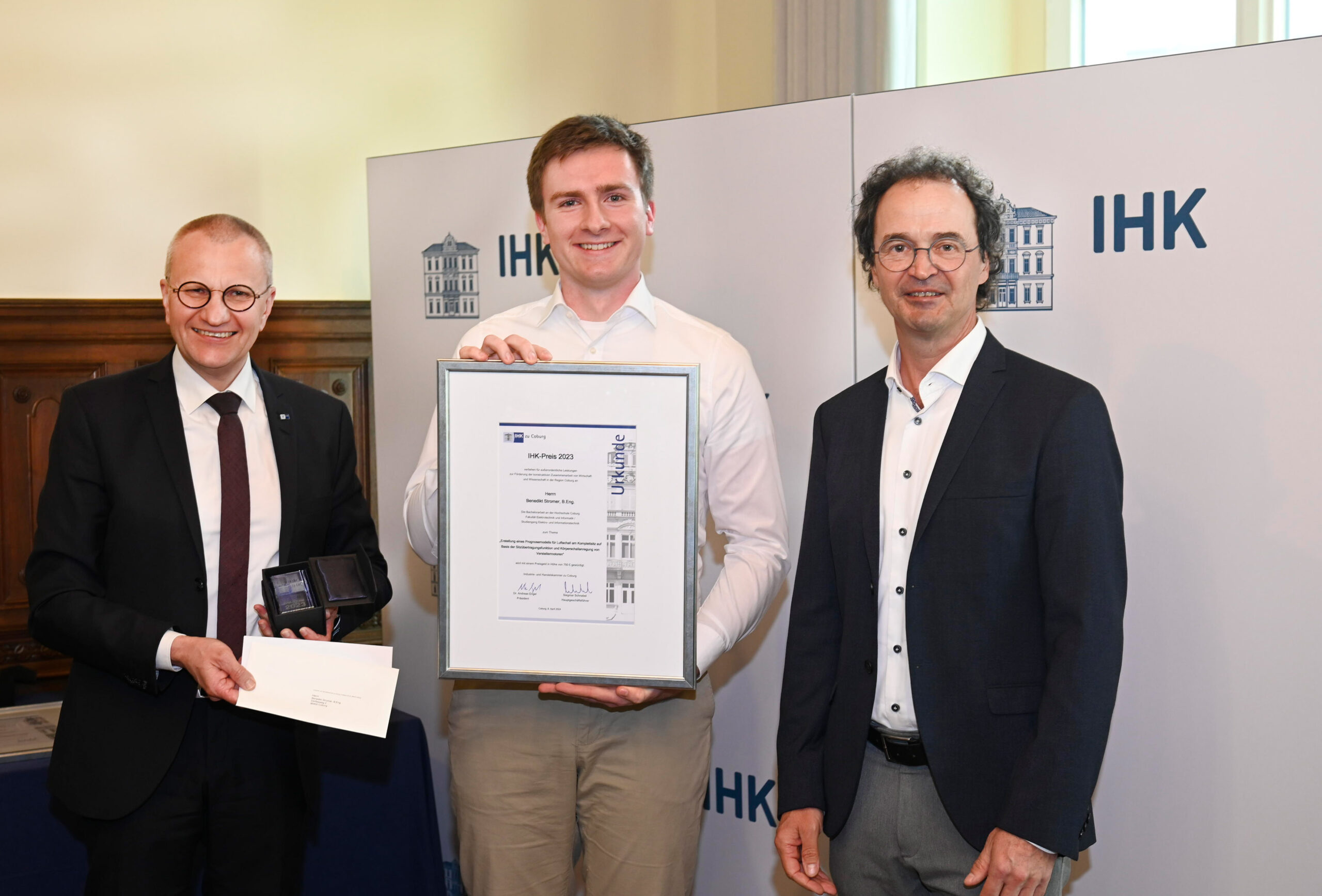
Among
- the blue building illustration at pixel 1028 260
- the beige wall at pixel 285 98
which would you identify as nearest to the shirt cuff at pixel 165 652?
the blue building illustration at pixel 1028 260

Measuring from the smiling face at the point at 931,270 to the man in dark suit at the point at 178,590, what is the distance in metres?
1.24

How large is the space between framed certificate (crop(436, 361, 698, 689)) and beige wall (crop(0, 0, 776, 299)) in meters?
2.53

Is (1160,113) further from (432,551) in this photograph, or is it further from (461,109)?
(461,109)

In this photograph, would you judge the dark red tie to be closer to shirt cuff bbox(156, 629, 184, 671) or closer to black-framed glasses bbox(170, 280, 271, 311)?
shirt cuff bbox(156, 629, 184, 671)

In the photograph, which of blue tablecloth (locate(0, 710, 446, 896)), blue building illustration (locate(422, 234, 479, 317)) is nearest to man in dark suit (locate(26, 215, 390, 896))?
blue tablecloth (locate(0, 710, 446, 896))

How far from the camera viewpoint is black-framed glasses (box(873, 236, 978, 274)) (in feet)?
5.47

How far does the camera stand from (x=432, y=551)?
2.04 meters

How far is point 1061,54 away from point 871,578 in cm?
291

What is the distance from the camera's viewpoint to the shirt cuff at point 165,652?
1893 millimetres

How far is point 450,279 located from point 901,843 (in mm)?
2266

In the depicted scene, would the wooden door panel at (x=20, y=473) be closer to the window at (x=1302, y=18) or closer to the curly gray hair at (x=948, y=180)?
the curly gray hair at (x=948, y=180)

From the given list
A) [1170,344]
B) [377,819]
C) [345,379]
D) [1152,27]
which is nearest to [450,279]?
[345,379]

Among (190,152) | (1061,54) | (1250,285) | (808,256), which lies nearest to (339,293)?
(190,152)

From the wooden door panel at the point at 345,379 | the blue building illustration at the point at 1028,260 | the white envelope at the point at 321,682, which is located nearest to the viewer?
the white envelope at the point at 321,682
